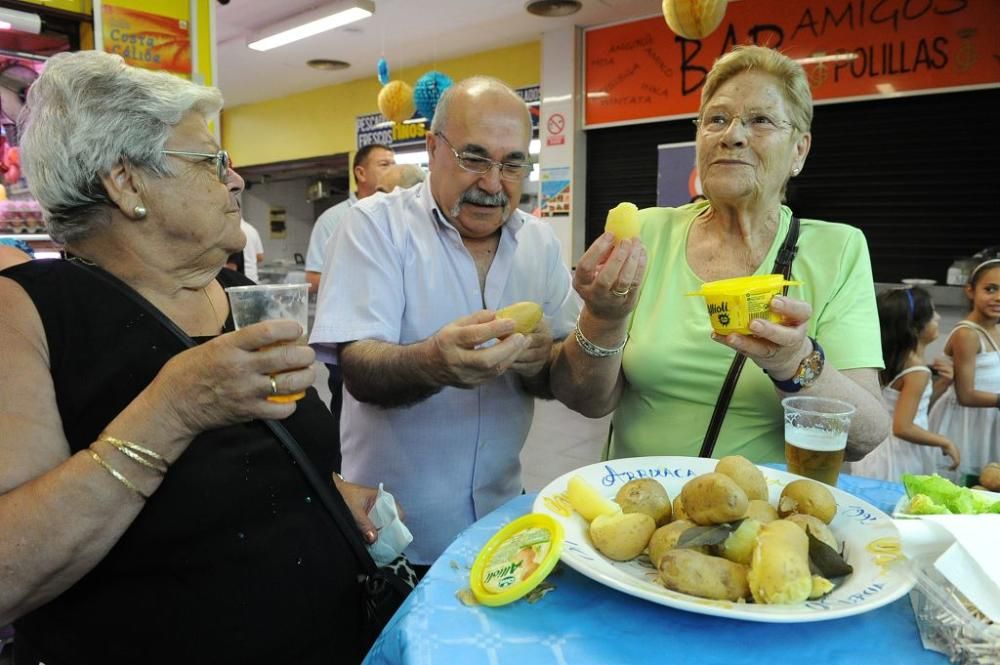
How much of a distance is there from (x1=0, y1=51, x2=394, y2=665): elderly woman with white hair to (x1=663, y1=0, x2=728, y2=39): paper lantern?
164 inches

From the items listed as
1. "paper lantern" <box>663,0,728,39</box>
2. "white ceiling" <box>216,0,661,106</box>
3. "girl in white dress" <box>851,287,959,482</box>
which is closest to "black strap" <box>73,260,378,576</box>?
"girl in white dress" <box>851,287,959,482</box>

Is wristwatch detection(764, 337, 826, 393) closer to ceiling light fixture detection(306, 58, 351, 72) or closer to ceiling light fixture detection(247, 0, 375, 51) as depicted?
ceiling light fixture detection(247, 0, 375, 51)

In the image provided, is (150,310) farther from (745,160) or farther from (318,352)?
(745,160)

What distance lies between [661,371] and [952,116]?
544cm

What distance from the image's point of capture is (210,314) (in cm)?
146

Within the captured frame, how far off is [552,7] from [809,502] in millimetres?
6742

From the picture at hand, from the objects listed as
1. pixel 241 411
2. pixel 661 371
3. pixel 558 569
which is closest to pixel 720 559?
pixel 558 569

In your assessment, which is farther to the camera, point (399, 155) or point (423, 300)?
point (399, 155)

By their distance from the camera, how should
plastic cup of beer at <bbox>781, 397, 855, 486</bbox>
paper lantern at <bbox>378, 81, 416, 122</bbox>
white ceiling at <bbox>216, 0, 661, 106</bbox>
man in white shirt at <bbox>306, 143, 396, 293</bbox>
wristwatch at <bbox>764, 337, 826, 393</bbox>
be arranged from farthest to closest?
white ceiling at <bbox>216, 0, 661, 106</bbox> < paper lantern at <bbox>378, 81, 416, 122</bbox> < man in white shirt at <bbox>306, 143, 396, 293</bbox> < wristwatch at <bbox>764, 337, 826, 393</bbox> < plastic cup of beer at <bbox>781, 397, 855, 486</bbox>

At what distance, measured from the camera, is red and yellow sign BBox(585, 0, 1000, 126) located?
17.7 ft

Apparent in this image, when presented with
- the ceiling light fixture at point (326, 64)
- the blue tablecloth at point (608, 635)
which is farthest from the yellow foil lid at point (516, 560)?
the ceiling light fixture at point (326, 64)

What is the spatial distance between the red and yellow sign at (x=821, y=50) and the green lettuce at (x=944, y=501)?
5.23 m

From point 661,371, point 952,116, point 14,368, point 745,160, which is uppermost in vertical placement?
point 952,116

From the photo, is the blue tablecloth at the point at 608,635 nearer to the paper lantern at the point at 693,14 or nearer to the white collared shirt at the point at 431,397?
the white collared shirt at the point at 431,397
